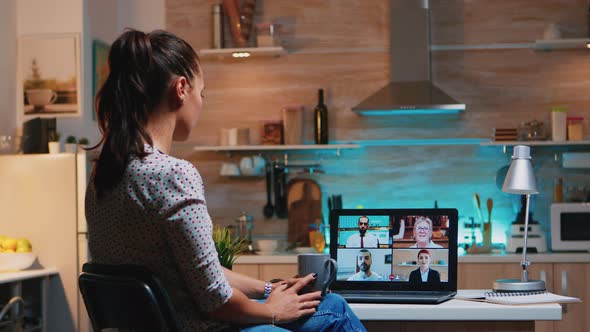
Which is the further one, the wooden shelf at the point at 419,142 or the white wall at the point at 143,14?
the white wall at the point at 143,14

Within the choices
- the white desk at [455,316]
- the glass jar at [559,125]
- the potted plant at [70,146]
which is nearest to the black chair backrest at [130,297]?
the white desk at [455,316]

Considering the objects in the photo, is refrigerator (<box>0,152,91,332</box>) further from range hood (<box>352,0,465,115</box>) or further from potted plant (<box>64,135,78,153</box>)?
range hood (<box>352,0,465,115</box>)

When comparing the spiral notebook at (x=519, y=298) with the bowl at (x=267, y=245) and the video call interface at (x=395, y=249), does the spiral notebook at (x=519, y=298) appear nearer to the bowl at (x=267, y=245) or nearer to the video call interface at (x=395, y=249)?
the video call interface at (x=395, y=249)

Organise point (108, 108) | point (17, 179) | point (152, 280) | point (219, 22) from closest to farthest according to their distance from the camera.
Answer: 1. point (152, 280)
2. point (108, 108)
3. point (17, 179)
4. point (219, 22)

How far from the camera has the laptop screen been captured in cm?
267

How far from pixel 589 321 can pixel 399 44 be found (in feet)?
6.84

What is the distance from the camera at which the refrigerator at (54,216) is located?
16.0 feet

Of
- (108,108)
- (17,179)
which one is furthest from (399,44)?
(108,108)

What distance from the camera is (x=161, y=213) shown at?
1.60 m

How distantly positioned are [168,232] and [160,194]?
7 cm

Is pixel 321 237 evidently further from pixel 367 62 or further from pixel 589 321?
pixel 589 321

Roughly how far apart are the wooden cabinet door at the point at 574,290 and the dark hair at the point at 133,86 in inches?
156

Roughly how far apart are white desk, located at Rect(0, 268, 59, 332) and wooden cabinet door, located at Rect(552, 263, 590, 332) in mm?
2929

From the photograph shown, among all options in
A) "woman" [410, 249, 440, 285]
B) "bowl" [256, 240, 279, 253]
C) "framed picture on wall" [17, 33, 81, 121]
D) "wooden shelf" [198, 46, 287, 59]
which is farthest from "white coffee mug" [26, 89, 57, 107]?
"woman" [410, 249, 440, 285]
